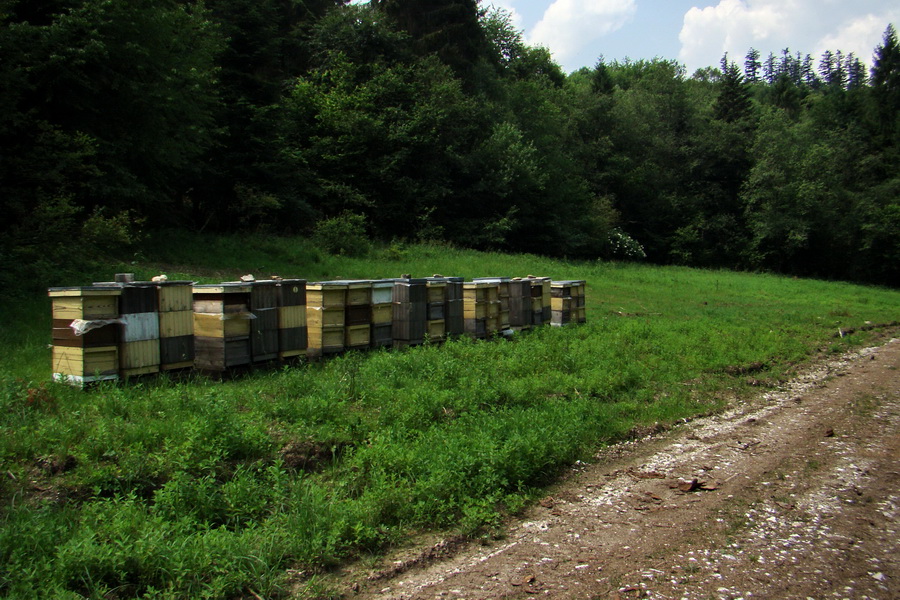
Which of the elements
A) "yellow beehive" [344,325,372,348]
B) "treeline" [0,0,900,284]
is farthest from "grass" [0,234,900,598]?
"treeline" [0,0,900,284]

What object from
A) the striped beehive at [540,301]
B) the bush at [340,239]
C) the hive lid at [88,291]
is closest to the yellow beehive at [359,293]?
the hive lid at [88,291]

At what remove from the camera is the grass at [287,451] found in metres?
4.37

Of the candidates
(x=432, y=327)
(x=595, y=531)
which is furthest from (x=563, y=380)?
(x=595, y=531)

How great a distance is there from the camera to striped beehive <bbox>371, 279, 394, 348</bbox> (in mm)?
10750

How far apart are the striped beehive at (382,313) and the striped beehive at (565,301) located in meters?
5.19

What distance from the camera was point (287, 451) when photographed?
21.0ft

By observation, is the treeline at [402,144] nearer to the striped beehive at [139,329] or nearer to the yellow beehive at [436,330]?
the striped beehive at [139,329]

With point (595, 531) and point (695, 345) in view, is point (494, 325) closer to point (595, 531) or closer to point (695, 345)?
point (695, 345)

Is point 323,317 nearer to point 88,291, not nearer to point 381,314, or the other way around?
point 381,314

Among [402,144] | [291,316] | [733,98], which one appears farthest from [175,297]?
[733,98]

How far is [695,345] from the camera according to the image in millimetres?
13961

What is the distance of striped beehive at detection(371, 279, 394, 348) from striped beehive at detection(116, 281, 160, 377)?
3.65m

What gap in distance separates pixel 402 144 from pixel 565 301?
1951cm

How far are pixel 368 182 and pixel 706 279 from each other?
62.4ft
